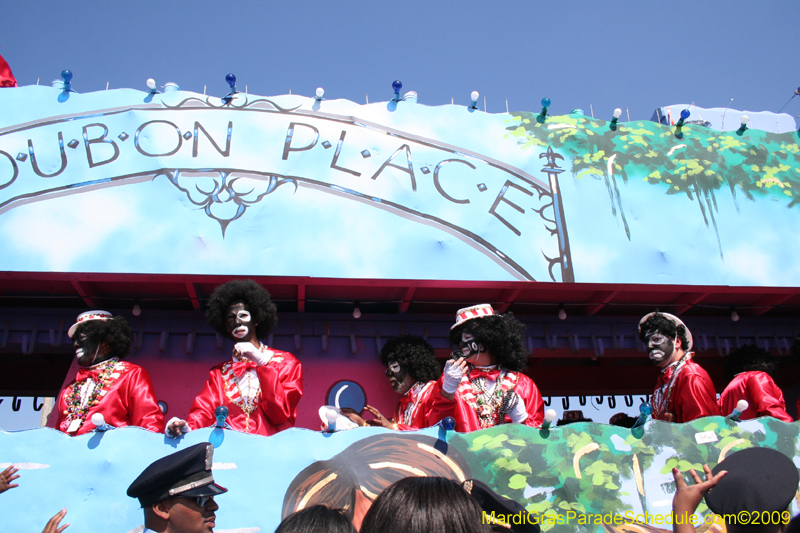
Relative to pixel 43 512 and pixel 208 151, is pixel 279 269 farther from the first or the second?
pixel 43 512

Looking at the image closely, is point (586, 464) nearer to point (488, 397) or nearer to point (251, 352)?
point (488, 397)

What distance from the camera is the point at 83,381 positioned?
13.8ft

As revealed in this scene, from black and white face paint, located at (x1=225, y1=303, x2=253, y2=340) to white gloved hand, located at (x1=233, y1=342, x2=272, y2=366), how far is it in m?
0.30

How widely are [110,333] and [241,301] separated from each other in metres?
1.02

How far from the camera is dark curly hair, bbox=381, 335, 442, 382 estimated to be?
5203 millimetres

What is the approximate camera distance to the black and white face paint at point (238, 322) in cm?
431

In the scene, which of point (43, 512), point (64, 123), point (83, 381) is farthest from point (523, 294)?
point (64, 123)

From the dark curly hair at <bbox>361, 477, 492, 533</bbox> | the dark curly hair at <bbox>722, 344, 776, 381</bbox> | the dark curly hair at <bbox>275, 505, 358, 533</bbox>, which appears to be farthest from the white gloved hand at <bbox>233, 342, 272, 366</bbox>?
the dark curly hair at <bbox>722, 344, 776, 381</bbox>

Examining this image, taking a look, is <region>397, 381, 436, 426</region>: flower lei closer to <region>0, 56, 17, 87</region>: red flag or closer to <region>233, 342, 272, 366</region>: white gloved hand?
<region>233, 342, 272, 366</region>: white gloved hand

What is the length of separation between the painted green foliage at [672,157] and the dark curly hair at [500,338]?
1981mm

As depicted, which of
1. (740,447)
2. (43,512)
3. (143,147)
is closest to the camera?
(43,512)

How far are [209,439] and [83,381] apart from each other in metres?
1.80

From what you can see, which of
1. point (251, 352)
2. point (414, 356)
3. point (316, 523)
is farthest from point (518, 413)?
point (316, 523)

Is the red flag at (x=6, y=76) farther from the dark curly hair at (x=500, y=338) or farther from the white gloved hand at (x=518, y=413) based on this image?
the white gloved hand at (x=518, y=413)
